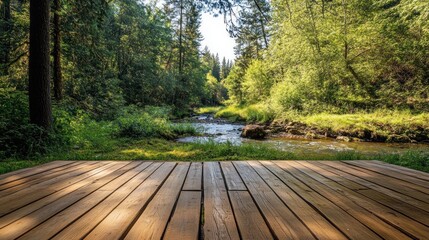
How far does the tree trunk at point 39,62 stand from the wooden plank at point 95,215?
4037 millimetres

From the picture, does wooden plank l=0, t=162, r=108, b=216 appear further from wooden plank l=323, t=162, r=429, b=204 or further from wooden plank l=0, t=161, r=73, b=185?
wooden plank l=323, t=162, r=429, b=204

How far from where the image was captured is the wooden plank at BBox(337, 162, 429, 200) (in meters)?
2.14

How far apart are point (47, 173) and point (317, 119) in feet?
42.1

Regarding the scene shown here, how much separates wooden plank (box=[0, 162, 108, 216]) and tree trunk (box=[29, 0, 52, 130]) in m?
3.15

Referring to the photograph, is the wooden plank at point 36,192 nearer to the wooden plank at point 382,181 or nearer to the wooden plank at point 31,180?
the wooden plank at point 31,180

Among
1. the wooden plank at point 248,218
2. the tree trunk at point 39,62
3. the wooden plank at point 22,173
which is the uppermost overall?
the tree trunk at point 39,62

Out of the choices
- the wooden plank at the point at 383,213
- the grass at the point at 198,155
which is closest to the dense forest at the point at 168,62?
the grass at the point at 198,155

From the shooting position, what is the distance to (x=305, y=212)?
5.55 ft

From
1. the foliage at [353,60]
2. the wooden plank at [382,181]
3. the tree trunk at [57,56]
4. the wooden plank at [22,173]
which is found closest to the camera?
the wooden plank at [382,181]

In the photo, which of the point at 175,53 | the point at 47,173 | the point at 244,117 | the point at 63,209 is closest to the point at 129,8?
the point at 175,53

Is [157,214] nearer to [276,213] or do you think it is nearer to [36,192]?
[276,213]

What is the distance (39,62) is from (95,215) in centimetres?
495

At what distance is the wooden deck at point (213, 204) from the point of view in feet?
4.57

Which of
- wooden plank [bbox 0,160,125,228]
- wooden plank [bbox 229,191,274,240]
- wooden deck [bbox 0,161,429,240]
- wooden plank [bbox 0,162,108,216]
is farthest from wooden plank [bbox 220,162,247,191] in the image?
wooden plank [bbox 0,162,108,216]
